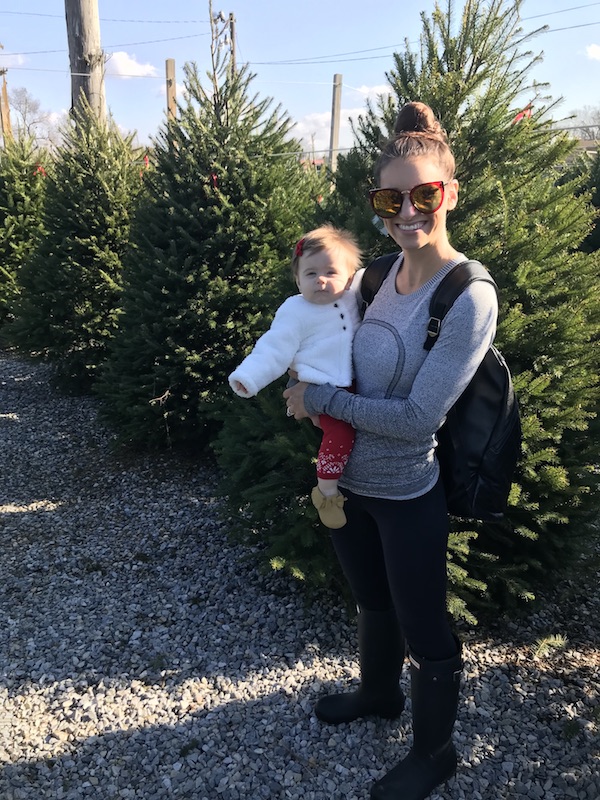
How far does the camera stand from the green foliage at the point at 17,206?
31.3 ft

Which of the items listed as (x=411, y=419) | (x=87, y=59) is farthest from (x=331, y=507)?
(x=87, y=59)

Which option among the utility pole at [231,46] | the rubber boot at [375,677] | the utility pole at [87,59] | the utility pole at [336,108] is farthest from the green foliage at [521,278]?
the utility pole at [336,108]

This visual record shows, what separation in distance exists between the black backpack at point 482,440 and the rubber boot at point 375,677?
639 mm

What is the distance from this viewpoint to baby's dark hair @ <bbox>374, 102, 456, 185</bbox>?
5.48 feet

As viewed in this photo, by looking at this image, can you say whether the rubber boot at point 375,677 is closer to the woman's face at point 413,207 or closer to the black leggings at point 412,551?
the black leggings at point 412,551

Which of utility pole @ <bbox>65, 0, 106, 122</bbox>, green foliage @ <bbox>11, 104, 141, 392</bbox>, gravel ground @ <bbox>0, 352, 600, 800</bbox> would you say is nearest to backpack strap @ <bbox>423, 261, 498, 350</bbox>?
gravel ground @ <bbox>0, 352, 600, 800</bbox>

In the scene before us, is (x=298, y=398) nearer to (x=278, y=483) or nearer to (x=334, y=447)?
(x=334, y=447)

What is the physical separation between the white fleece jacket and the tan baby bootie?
367 mm

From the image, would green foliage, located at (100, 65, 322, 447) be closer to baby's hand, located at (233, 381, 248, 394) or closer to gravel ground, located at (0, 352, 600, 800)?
gravel ground, located at (0, 352, 600, 800)

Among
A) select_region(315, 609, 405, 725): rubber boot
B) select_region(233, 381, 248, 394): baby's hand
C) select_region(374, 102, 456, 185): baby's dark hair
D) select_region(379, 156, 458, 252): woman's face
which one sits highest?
select_region(374, 102, 456, 185): baby's dark hair

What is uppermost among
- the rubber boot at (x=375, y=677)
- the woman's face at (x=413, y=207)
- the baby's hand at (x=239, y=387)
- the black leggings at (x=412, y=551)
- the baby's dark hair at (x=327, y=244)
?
the woman's face at (x=413, y=207)

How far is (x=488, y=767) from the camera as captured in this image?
232cm

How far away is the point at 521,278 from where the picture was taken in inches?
104

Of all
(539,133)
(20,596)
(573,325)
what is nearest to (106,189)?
(20,596)
